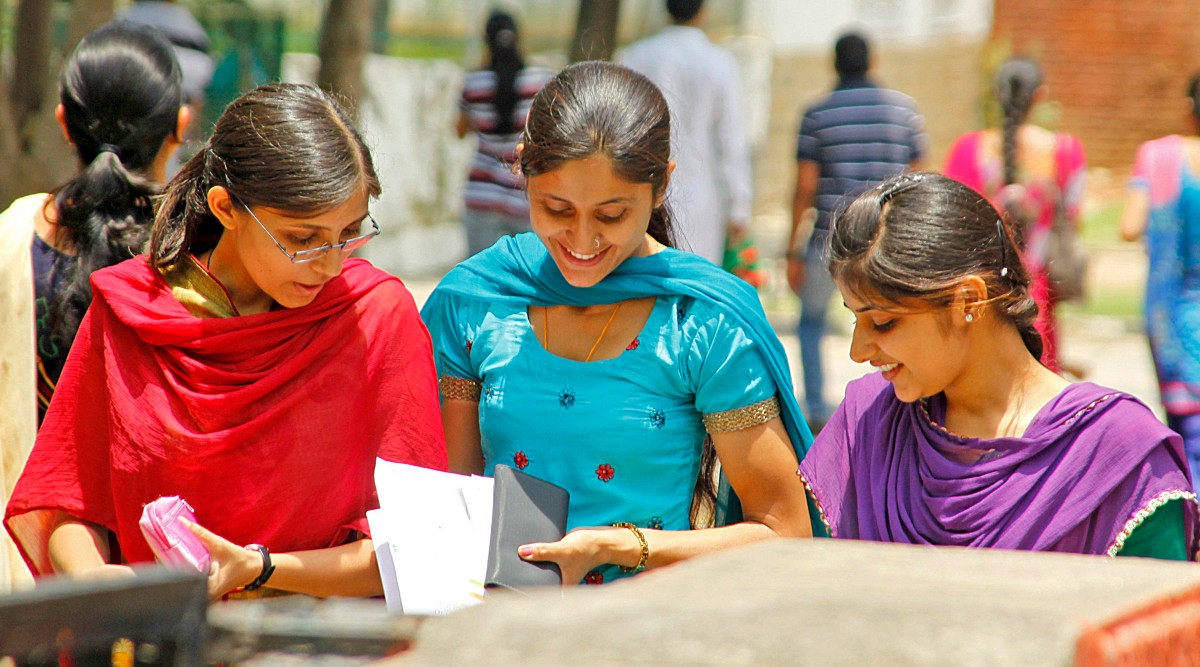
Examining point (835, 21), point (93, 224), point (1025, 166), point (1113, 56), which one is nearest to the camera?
point (93, 224)

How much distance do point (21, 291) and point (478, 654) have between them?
6.41 ft

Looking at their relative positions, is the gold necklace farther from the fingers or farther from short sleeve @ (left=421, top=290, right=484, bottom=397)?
the fingers

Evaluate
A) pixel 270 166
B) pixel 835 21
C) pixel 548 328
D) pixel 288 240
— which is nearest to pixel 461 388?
pixel 548 328

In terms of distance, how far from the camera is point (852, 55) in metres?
6.75

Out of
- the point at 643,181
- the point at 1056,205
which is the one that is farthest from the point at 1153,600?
the point at 1056,205

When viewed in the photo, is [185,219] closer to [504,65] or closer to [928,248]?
[928,248]

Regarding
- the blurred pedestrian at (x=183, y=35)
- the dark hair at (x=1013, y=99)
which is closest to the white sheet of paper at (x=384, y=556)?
the blurred pedestrian at (x=183, y=35)

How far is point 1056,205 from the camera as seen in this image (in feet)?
19.3

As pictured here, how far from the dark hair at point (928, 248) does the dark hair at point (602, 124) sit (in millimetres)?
Result: 384

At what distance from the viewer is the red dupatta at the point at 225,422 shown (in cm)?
240

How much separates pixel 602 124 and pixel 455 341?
542 mm

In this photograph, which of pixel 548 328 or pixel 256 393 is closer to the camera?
pixel 256 393

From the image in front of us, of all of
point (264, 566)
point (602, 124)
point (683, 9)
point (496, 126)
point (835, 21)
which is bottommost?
point (264, 566)

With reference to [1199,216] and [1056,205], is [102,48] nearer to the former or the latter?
[1199,216]
